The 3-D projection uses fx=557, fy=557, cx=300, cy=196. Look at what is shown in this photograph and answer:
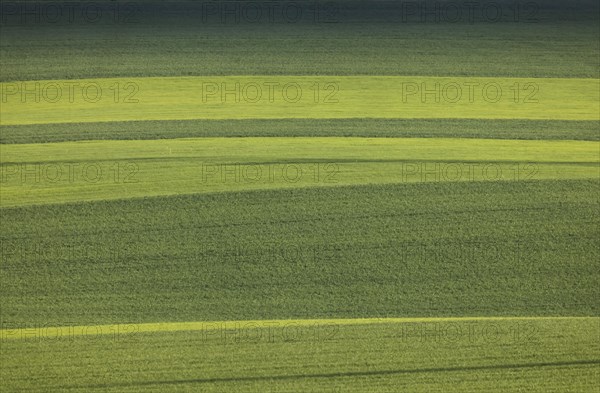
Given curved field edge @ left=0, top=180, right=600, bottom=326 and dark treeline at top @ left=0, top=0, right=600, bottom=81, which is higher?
dark treeline at top @ left=0, top=0, right=600, bottom=81

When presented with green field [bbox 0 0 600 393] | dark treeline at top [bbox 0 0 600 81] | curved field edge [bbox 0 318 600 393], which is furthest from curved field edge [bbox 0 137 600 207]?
curved field edge [bbox 0 318 600 393]

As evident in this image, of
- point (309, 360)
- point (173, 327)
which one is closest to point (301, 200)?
point (309, 360)

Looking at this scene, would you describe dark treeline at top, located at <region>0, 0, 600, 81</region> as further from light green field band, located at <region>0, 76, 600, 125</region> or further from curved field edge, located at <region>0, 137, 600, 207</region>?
curved field edge, located at <region>0, 137, 600, 207</region>

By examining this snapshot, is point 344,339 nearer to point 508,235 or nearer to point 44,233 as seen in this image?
point 508,235

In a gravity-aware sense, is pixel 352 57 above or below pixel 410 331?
above

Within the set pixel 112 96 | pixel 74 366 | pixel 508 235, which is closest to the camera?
pixel 74 366

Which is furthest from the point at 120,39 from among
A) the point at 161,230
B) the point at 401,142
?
the point at 401,142
